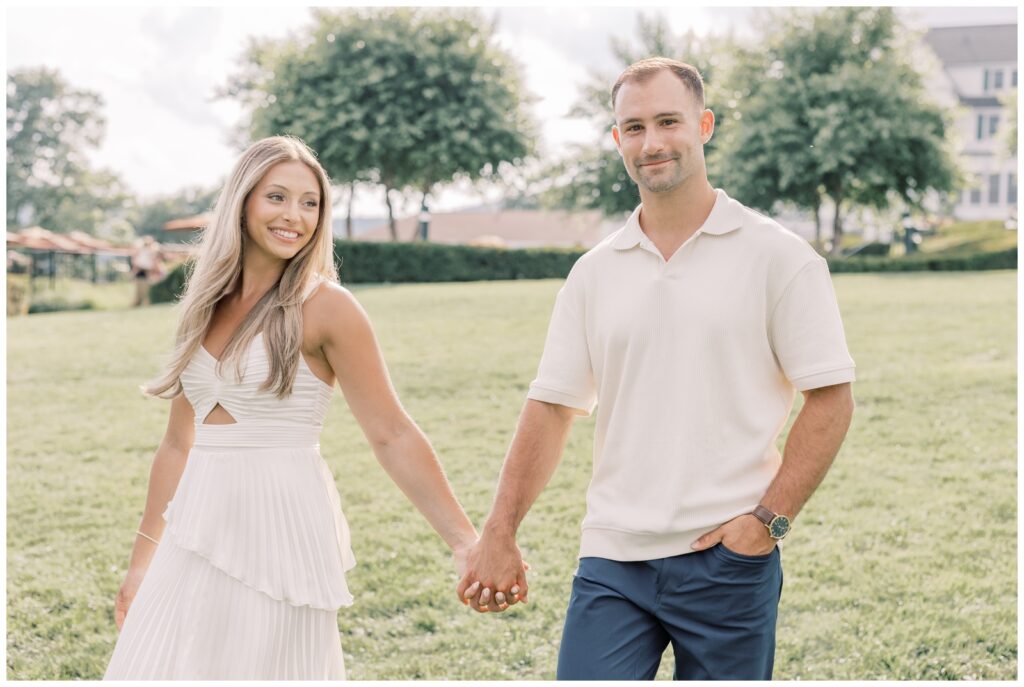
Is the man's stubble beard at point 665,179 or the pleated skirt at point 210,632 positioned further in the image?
the man's stubble beard at point 665,179

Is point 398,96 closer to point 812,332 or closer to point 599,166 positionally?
point 599,166

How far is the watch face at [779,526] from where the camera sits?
10.8ft

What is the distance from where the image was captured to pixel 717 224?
3482 millimetres

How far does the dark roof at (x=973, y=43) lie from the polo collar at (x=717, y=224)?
76.2m

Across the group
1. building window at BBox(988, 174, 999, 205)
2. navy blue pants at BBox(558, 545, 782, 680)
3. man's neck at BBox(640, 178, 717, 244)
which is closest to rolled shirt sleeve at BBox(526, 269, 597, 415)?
man's neck at BBox(640, 178, 717, 244)

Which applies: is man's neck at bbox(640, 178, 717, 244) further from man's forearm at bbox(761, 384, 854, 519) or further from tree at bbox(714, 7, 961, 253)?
tree at bbox(714, 7, 961, 253)

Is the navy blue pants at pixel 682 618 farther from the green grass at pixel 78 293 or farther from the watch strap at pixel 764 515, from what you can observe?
the green grass at pixel 78 293

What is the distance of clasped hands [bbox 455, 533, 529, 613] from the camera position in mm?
3662

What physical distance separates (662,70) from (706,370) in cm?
101

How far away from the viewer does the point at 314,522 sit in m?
3.49

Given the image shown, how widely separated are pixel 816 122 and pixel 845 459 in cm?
2896

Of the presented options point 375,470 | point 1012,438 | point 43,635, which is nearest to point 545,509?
point 375,470

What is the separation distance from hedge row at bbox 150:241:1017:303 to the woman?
23757 mm

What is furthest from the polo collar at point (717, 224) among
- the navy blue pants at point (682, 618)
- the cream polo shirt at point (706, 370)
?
the navy blue pants at point (682, 618)
